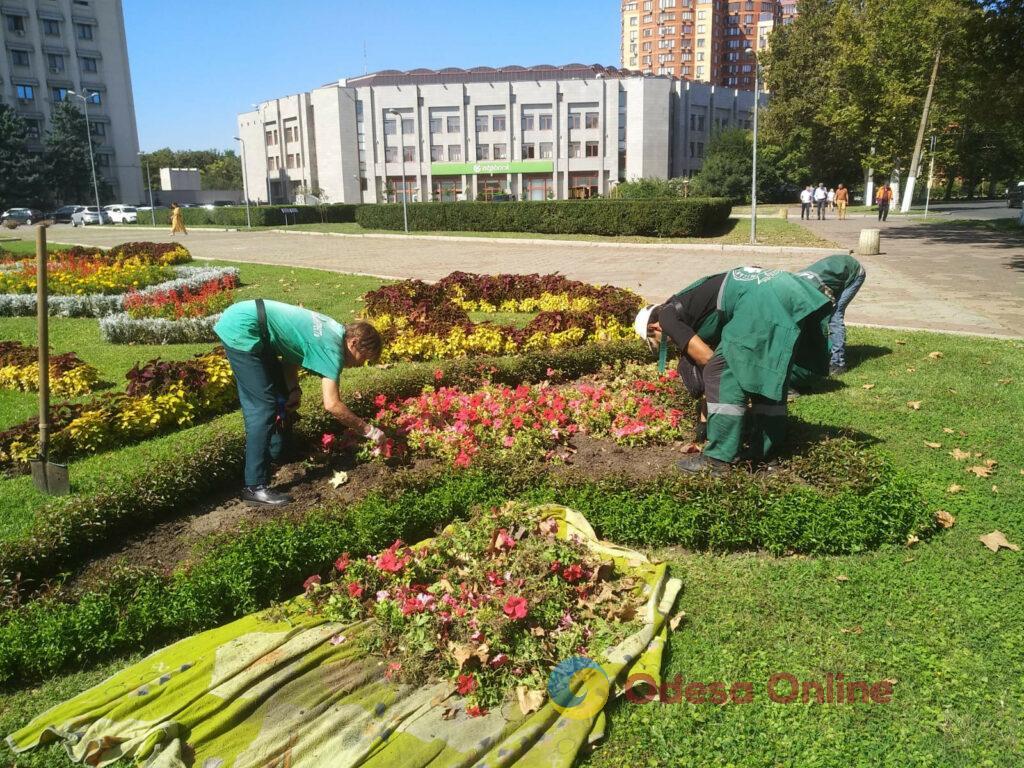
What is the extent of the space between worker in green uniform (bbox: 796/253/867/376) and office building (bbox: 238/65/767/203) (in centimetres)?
6845

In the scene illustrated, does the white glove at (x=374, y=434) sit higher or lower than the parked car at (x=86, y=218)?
lower

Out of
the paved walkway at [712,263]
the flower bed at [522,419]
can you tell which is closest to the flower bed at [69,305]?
the paved walkway at [712,263]

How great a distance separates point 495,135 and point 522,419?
75.6 metres

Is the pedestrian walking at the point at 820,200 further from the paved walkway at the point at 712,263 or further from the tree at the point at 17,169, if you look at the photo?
the tree at the point at 17,169

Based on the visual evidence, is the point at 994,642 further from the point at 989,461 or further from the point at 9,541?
the point at 9,541

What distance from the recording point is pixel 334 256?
76.0 feet

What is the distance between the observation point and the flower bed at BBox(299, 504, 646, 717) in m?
3.33

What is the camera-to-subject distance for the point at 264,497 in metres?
4.98

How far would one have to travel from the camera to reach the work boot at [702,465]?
16.0 ft

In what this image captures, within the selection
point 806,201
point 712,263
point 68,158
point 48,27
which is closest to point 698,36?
point 48,27

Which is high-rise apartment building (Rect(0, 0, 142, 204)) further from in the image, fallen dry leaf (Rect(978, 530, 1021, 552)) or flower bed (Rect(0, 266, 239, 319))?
fallen dry leaf (Rect(978, 530, 1021, 552))

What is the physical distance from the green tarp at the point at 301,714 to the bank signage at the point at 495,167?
76099mm

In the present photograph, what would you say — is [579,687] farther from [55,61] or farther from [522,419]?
[55,61]

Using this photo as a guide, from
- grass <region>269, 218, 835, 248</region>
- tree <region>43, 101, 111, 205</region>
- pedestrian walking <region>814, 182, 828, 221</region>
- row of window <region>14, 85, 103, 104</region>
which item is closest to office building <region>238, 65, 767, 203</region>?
tree <region>43, 101, 111, 205</region>
